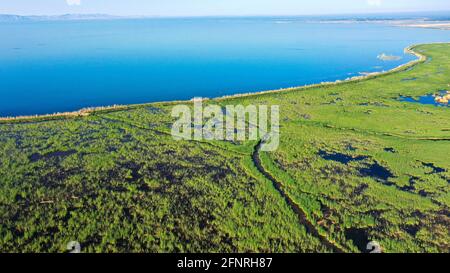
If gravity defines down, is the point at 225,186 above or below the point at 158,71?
below

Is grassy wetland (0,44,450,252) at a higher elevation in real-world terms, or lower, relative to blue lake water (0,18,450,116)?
lower

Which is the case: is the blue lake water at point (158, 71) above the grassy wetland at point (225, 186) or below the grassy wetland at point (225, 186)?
above

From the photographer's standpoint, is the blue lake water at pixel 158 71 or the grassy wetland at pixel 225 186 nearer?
the grassy wetland at pixel 225 186

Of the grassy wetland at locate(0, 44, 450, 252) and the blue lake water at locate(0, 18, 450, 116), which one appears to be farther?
the blue lake water at locate(0, 18, 450, 116)

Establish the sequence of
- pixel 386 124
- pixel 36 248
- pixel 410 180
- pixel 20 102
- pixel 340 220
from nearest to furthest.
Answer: pixel 36 248, pixel 340 220, pixel 410 180, pixel 386 124, pixel 20 102

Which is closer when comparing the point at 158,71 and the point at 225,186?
the point at 225,186
